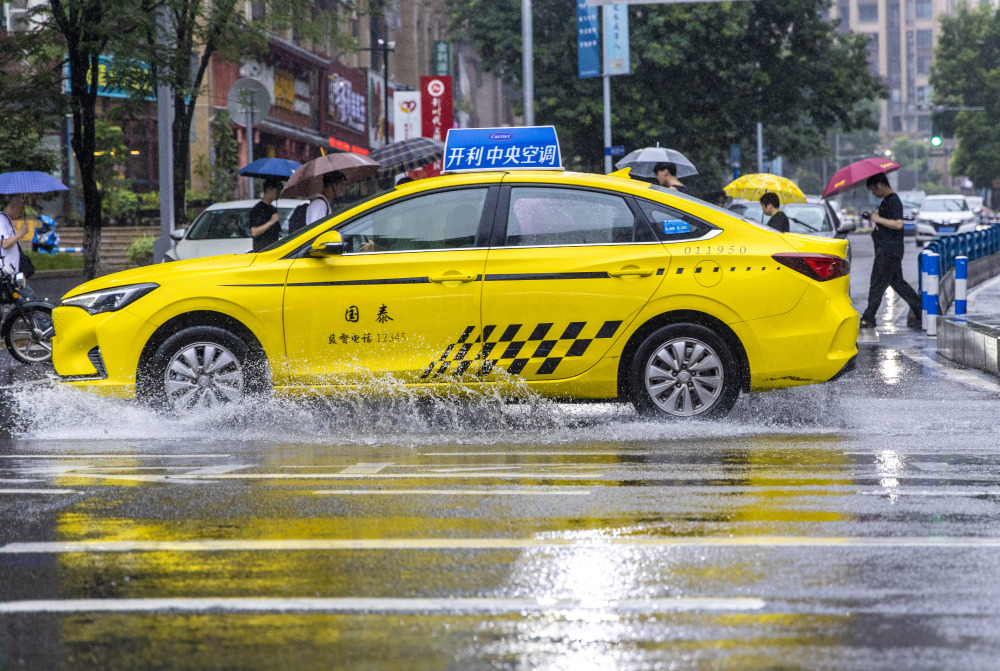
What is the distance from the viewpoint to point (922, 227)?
153ft

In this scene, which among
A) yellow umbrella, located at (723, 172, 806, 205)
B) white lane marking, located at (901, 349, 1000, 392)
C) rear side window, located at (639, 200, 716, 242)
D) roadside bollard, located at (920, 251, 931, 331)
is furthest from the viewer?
yellow umbrella, located at (723, 172, 806, 205)

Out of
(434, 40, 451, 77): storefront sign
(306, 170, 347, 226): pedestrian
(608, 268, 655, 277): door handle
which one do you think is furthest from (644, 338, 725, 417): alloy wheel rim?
(434, 40, 451, 77): storefront sign

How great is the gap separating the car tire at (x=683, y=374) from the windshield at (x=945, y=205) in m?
42.7

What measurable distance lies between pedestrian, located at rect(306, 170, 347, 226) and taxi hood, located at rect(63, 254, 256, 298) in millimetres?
2626

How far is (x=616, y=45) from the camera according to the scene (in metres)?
33.1

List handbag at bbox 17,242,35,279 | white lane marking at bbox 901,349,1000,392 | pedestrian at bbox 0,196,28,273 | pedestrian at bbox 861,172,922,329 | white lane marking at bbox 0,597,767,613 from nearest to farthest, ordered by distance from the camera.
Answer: white lane marking at bbox 0,597,767,613, white lane marking at bbox 901,349,1000,392, pedestrian at bbox 0,196,28,273, handbag at bbox 17,242,35,279, pedestrian at bbox 861,172,922,329

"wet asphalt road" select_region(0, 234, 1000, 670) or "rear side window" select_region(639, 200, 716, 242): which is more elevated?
"rear side window" select_region(639, 200, 716, 242)

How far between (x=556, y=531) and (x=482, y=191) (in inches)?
142

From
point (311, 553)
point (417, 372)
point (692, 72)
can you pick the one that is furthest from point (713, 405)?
point (692, 72)

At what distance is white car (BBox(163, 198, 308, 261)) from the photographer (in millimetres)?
17391

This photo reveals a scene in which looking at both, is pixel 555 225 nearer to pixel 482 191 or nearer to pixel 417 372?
pixel 482 191

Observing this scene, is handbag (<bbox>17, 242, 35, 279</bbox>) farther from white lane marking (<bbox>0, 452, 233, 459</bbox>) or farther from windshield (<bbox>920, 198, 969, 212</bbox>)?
windshield (<bbox>920, 198, 969, 212</bbox>)

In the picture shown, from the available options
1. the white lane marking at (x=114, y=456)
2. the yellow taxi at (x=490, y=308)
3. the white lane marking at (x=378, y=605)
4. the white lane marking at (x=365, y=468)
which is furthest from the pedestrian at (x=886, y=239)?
the white lane marking at (x=378, y=605)

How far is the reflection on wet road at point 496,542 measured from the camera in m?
3.88
